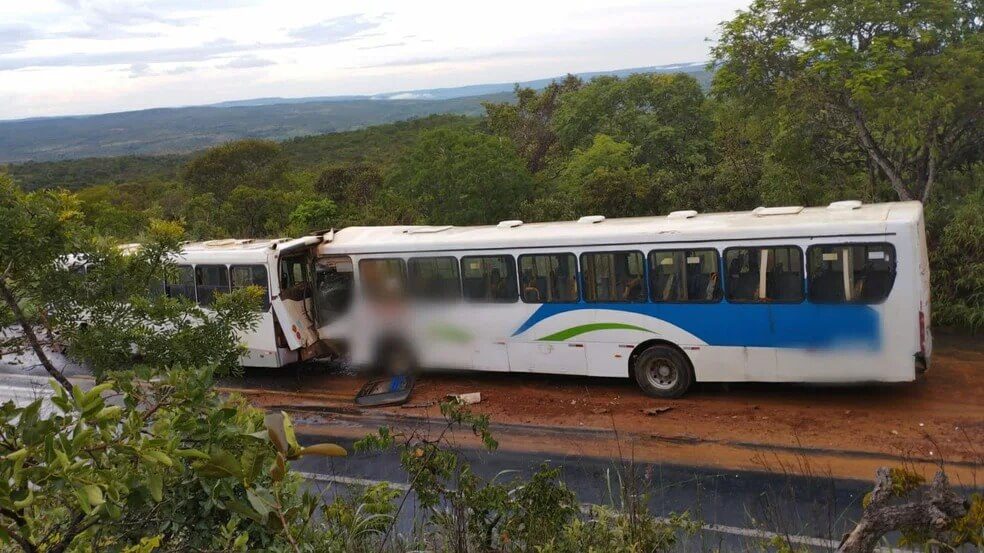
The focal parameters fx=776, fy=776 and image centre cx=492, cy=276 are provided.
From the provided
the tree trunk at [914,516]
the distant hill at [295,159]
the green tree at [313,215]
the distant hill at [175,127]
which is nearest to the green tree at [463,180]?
the green tree at [313,215]

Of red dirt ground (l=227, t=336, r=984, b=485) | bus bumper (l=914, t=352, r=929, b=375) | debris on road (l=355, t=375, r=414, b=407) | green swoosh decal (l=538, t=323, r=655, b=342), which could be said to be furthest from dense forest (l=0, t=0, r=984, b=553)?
green swoosh decal (l=538, t=323, r=655, b=342)

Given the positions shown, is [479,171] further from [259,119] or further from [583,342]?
[259,119]

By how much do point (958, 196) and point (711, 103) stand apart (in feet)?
44.0

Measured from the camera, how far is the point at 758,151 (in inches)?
733

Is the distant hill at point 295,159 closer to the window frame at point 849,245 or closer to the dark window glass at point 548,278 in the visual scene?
the dark window glass at point 548,278

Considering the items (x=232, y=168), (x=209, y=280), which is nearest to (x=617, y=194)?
(x=209, y=280)

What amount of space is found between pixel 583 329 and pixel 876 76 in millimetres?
6736

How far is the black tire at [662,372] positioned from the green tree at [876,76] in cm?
604

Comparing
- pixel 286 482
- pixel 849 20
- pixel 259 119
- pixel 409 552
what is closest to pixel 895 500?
pixel 409 552

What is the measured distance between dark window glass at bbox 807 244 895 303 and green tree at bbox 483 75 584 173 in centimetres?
1999

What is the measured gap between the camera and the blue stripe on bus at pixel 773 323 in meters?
9.70

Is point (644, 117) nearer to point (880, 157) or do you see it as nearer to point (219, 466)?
point (880, 157)

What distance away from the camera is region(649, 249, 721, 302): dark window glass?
1047 centimetres

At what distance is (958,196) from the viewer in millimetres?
15352
